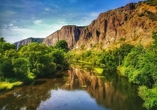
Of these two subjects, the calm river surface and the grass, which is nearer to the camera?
the calm river surface

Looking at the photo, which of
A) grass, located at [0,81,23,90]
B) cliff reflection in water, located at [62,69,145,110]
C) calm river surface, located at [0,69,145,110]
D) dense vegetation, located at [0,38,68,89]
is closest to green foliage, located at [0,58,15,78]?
dense vegetation, located at [0,38,68,89]

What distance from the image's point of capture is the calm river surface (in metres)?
38.5

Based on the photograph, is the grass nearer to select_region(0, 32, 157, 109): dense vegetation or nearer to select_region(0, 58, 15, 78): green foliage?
select_region(0, 32, 157, 109): dense vegetation

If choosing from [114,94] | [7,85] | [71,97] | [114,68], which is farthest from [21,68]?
[114,68]

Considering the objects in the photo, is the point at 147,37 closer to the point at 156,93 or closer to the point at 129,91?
the point at 129,91

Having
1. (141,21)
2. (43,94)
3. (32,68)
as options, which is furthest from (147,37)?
(43,94)

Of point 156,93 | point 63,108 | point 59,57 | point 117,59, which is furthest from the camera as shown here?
point 59,57

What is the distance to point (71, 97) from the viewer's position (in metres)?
46.0

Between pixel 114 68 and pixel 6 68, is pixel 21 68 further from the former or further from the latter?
pixel 114 68

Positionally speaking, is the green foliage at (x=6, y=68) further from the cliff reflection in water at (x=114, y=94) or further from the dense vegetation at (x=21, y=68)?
the cliff reflection in water at (x=114, y=94)

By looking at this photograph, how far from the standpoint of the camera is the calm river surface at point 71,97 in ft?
126

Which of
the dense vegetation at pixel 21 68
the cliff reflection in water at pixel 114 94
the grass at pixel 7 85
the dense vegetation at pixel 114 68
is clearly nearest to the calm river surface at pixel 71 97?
the cliff reflection in water at pixel 114 94

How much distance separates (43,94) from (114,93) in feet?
58.1

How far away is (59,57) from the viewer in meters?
96.8
